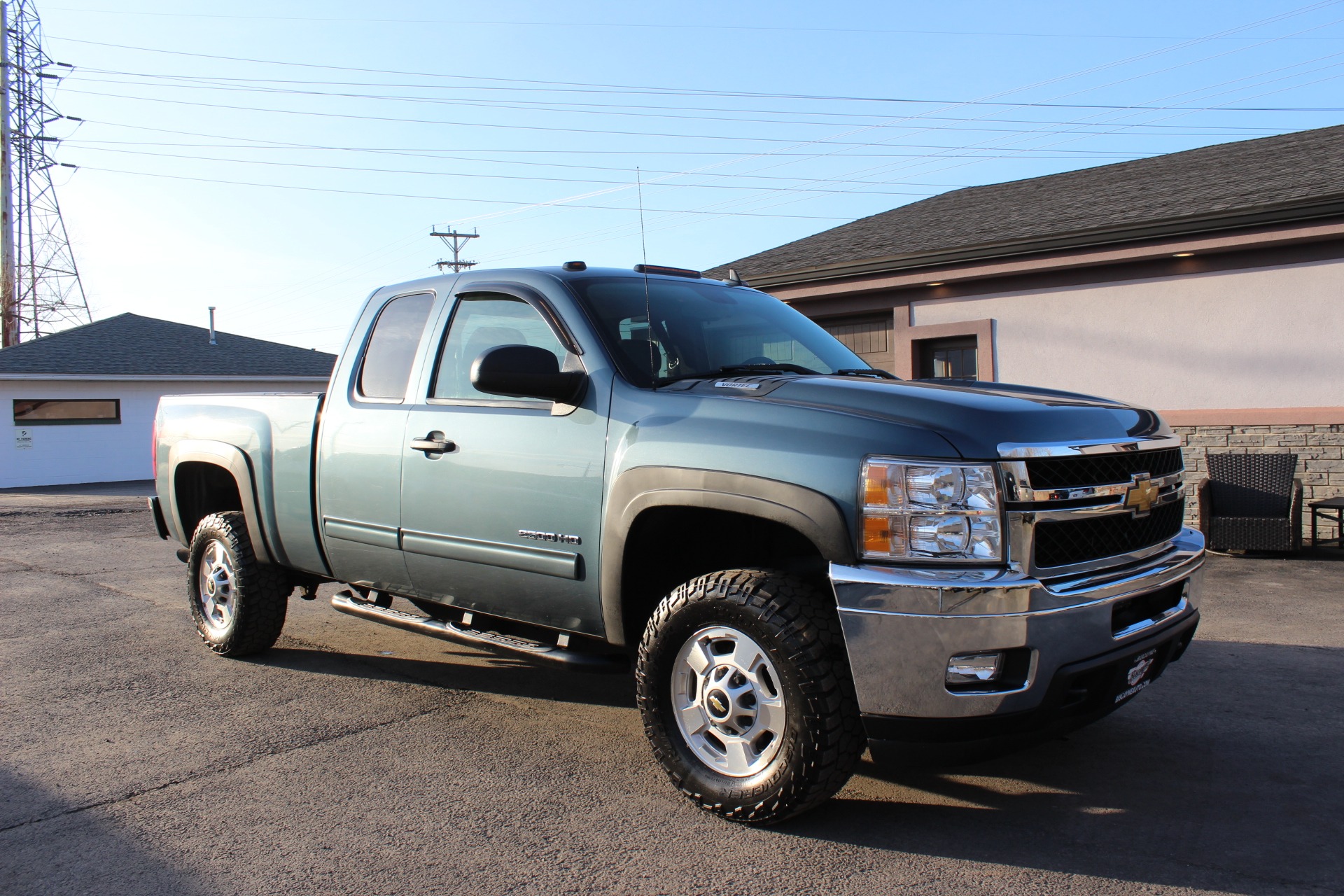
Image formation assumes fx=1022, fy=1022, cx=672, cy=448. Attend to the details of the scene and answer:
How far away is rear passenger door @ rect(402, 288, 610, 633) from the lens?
4.00m

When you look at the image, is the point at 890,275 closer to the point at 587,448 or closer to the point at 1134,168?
the point at 1134,168

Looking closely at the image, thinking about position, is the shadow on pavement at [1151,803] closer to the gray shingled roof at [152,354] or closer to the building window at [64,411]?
the gray shingled roof at [152,354]

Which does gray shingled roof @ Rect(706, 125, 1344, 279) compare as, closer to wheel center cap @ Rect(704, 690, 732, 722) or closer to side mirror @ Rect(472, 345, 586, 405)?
side mirror @ Rect(472, 345, 586, 405)

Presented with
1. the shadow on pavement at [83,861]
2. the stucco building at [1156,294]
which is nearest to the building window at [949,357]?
the stucco building at [1156,294]

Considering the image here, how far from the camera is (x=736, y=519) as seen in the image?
3.73m

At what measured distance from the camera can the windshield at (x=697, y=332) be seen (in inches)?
167

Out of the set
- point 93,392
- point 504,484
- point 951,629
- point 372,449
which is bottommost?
point 951,629

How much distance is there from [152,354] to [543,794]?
31307 millimetres

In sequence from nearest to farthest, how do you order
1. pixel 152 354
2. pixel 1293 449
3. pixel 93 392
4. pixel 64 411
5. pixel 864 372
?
pixel 864 372, pixel 1293 449, pixel 64 411, pixel 93 392, pixel 152 354

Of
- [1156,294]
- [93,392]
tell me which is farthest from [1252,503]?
[93,392]

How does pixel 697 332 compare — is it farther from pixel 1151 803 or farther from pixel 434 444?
pixel 1151 803

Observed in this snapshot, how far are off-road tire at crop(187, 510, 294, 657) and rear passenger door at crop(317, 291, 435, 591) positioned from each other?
0.79 m

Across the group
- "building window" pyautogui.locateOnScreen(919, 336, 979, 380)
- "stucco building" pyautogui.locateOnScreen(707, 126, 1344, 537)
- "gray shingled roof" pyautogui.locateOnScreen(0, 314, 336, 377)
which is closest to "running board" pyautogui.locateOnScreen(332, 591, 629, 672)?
"stucco building" pyautogui.locateOnScreen(707, 126, 1344, 537)

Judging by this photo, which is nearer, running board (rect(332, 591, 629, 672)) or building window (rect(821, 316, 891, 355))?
running board (rect(332, 591, 629, 672))
